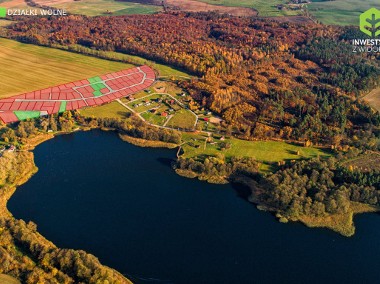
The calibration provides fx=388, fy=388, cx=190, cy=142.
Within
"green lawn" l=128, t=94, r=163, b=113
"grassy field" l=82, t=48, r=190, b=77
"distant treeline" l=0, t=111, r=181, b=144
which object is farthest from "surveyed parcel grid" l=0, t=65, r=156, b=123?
"green lawn" l=128, t=94, r=163, b=113

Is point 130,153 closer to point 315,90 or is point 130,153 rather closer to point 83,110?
point 83,110

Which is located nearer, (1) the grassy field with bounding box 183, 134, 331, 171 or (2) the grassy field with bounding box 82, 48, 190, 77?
(1) the grassy field with bounding box 183, 134, 331, 171

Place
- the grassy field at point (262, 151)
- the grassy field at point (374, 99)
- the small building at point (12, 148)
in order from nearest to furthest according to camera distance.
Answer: the small building at point (12, 148), the grassy field at point (262, 151), the grassy field at point (374, 99)

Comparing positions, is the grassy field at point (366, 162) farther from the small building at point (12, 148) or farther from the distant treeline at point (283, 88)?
the small building at point (12, 148)

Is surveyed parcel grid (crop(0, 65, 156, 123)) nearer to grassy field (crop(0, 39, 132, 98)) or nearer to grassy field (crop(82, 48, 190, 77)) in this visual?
grassy field (crop(0, 39, 132, 98))

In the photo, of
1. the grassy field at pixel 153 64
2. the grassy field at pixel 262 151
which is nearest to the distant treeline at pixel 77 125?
the grassy field at pixel 262 151

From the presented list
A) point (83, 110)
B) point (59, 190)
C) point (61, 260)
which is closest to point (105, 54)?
point (83, 110)

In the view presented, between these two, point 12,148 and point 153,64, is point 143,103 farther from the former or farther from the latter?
point 12,148
